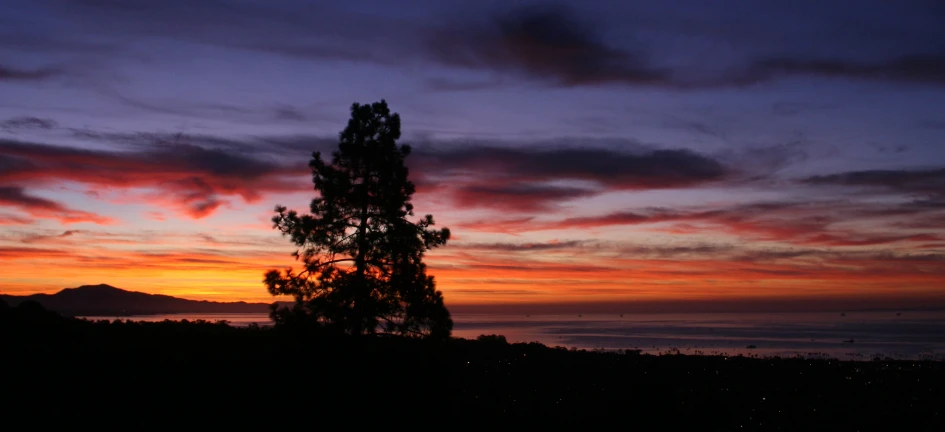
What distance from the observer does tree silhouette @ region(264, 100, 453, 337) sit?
23.5 meters

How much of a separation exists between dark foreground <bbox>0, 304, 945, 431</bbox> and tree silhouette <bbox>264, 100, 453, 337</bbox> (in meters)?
1.43

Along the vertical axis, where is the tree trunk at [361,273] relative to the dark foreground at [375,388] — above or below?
above

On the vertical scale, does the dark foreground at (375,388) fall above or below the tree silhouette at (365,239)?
below

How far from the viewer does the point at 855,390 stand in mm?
24172

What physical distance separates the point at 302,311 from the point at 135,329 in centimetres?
1178

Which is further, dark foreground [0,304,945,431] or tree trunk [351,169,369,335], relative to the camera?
tree trunk [351,169,369,335]

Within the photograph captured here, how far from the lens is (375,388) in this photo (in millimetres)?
19297

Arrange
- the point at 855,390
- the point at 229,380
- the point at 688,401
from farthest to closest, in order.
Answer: the point at 855,390 < the point at 688,401 < the point at 229,380

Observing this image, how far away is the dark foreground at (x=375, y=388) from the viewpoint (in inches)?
630

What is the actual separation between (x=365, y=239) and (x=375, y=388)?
6.19 meters

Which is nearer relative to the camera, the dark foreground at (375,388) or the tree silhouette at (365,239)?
the dark foreground at (375,388)

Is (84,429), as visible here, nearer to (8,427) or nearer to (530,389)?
(8,427)

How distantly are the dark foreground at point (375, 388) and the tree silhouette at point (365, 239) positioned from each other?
4.68ft

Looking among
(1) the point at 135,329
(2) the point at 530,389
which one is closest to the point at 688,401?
(2) the point at 530,389
